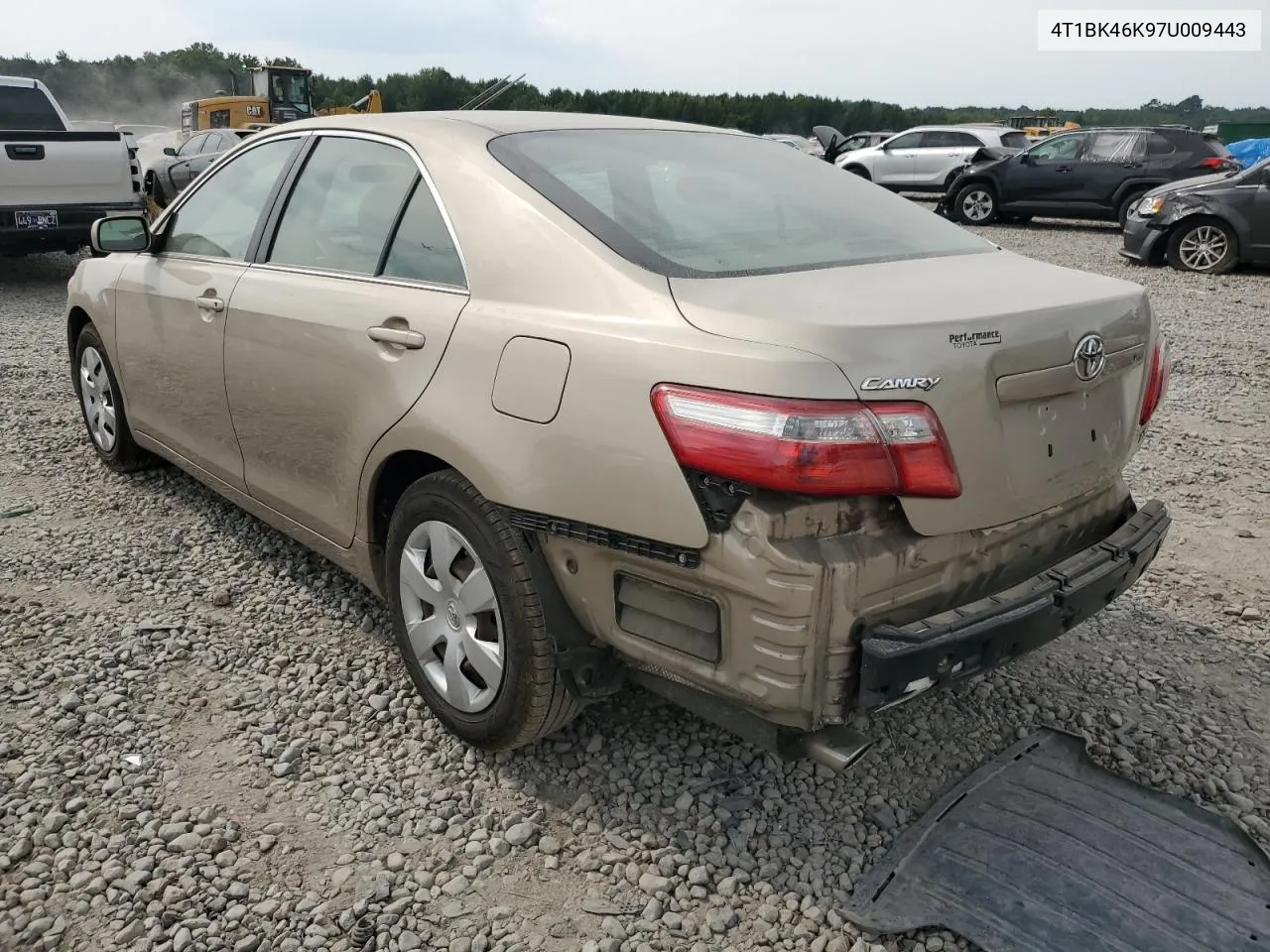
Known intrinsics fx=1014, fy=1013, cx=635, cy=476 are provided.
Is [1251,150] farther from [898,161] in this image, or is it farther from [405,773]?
[405,773]

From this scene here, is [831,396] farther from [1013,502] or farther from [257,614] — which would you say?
[257,614]

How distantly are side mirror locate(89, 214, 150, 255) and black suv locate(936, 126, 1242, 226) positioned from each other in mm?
14056

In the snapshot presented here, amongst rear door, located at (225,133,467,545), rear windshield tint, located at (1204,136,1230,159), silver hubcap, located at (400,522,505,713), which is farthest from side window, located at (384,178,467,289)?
rear windshield tint, located at (1204,136,1230,159)

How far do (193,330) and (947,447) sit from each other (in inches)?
106

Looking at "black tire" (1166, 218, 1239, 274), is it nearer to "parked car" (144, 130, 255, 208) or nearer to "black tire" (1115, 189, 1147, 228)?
"black tire" (1115, 189, 1147, 228)

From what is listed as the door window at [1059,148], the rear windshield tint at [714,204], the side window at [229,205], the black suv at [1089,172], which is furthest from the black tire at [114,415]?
the door window at [1059,148]

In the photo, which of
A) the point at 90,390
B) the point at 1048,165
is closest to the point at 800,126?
the point at 1048,165

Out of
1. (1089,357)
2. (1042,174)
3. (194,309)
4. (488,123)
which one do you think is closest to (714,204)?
(488,123)

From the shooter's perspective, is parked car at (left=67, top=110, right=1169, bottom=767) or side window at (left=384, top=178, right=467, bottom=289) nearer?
parked car at (left=67, top=110, right=1169, bottom=767)

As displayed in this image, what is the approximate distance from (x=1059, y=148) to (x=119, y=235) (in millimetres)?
14577

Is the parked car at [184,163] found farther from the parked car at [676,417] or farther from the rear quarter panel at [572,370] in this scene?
the rear quarter panel at [572,370]

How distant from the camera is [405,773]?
8.71 feet

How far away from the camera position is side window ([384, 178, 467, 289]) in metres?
2.58

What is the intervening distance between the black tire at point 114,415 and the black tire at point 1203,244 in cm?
1080
